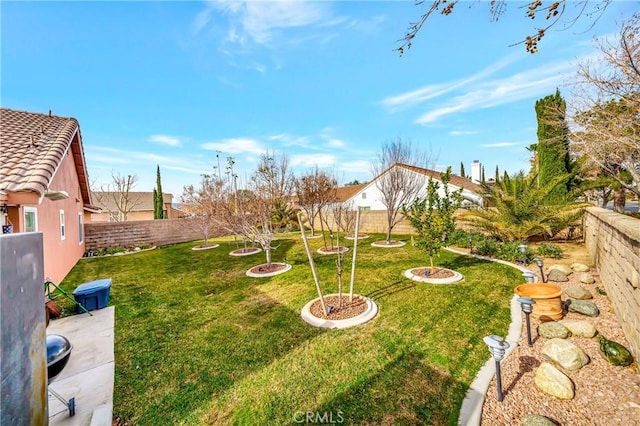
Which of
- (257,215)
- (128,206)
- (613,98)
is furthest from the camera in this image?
(128,206)

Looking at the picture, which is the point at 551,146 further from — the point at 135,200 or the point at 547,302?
the point at 135,200

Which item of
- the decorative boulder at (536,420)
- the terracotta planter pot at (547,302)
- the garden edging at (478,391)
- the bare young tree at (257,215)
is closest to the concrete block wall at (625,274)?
the terracotta planter pot at (547,302)

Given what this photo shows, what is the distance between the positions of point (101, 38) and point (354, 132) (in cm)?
1476

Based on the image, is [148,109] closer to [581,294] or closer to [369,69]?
[369,69]

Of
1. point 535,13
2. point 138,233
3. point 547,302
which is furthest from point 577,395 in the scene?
point 138,233

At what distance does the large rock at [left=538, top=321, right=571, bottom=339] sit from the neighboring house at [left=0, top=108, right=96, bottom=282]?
7896mm

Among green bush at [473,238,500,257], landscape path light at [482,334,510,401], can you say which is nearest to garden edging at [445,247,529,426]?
landscape path light at [482,334,510,401]

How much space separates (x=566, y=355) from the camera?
333 centimetres

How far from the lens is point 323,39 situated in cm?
781

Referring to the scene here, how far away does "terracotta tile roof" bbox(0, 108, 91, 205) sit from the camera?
13.6 feet

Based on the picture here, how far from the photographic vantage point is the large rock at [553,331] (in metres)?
3.88

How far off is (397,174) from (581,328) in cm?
949

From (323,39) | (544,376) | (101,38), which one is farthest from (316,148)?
(544,376)

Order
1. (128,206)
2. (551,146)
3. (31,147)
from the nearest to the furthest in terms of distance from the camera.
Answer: (31,147) → (551,146) → (128,206)
